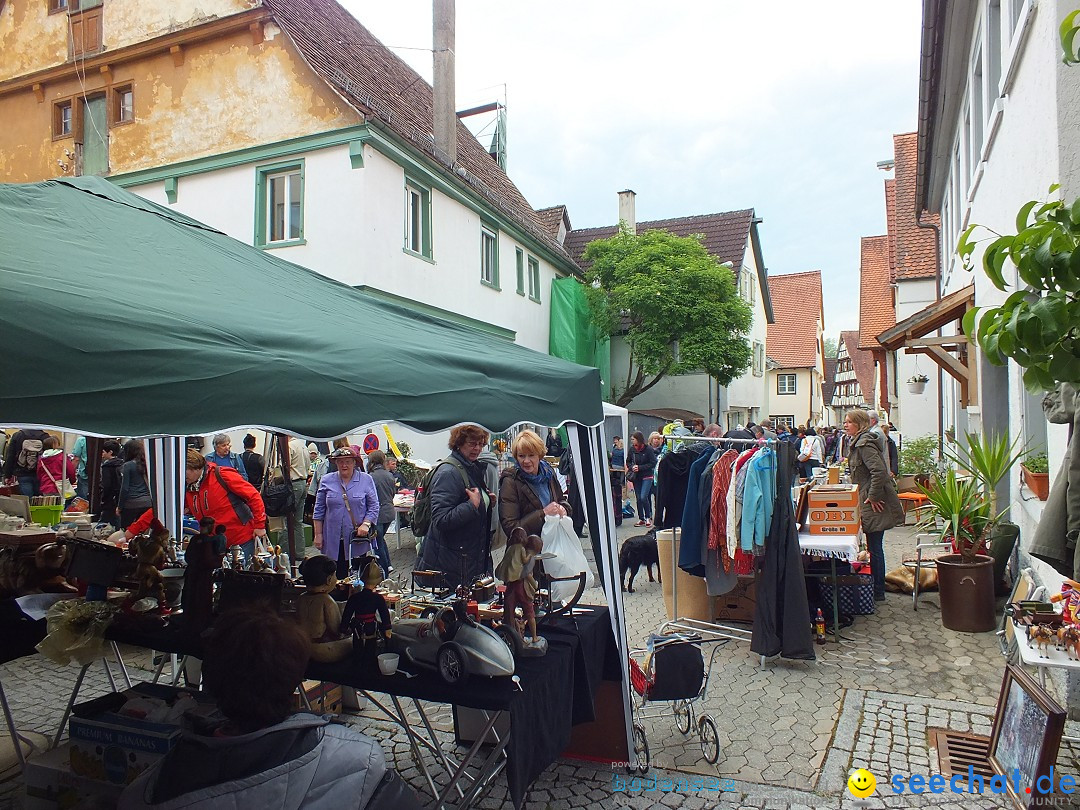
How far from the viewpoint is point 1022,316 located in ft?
7.75

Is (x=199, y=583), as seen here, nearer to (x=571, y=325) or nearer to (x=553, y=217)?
(x=571, y=325)

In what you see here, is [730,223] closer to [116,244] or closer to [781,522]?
[781,522]

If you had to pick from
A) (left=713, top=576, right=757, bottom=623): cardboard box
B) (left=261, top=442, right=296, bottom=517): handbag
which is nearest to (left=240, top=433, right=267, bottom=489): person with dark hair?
(left=261, top=442, right=296, bottom=517): handbag

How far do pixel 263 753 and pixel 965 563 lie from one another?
20.6 feet

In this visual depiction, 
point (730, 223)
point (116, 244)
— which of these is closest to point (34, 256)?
point (116, 244)

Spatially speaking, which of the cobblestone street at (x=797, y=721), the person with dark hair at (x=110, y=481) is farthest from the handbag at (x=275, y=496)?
the cobblestone street at (x=797, y=721)

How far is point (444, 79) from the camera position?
1561 cm

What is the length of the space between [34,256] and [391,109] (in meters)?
13.0

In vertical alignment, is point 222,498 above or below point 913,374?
below

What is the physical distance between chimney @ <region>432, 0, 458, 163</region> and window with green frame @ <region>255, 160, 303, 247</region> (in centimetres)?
335

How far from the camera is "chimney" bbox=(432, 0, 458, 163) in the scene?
15.6 meters

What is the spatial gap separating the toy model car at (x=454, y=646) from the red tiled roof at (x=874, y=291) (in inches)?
1002

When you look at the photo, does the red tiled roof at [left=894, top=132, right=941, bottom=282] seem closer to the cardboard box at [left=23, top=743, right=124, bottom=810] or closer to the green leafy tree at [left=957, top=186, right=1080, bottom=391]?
the green leafy tree at [left=957, top=186, right=1080, bottom=391]

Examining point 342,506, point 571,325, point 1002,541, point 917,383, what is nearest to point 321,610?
point 342,506
